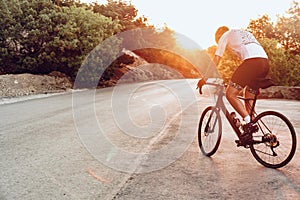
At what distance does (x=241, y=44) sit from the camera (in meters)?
5.36

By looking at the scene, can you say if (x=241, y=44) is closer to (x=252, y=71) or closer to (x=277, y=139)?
(x=252, y=71)

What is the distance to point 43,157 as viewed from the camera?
5.59 meters

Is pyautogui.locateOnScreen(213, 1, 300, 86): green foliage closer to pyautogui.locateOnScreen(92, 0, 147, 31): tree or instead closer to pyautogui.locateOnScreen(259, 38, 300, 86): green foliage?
pyautogui.locateOnScreen(259, 38, 300, 86): green foliage

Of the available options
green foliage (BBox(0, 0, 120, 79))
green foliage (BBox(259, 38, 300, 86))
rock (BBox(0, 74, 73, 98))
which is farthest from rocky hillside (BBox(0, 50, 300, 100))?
green foliage (BBox(259, 38, 300, 86))

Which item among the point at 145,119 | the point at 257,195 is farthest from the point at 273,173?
the point at 145,119

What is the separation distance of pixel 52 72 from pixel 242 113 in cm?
1989

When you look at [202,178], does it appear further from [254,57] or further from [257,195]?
[254,57]

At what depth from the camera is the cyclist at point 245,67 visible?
5180 millimetres

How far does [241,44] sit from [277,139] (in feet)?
4.75

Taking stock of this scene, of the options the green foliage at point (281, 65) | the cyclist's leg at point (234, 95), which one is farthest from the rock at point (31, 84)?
the cyclist's leg at point (234, 95)

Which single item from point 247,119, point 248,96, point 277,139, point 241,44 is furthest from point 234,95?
point 277,139

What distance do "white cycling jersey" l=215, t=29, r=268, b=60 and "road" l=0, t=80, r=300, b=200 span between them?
1587 millimetres

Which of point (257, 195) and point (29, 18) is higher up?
point (29, 18)

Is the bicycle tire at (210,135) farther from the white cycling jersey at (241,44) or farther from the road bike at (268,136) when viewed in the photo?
the white cycling jersey at (241,44)
